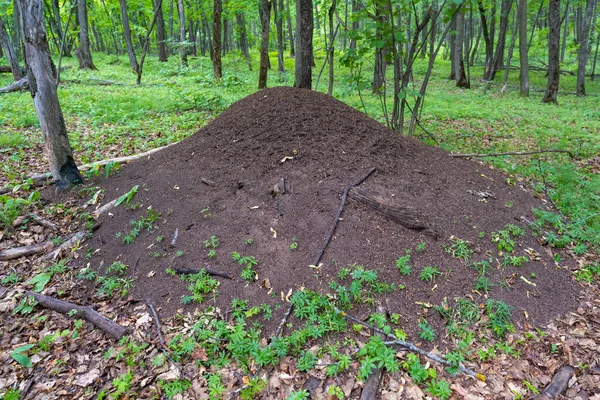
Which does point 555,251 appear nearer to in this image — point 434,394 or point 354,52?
point 434,394

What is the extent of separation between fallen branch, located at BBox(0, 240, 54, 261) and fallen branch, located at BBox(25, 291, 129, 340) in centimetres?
74

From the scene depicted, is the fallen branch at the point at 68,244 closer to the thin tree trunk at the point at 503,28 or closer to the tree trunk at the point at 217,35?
the tree trunk at the point at 217,35

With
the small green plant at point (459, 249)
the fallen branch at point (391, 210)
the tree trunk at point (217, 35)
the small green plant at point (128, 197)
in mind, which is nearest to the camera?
the small green plant at point (459, 249)

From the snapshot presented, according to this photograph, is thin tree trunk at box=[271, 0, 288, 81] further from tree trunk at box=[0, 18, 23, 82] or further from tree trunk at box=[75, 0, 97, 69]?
tree trunk at box=[75, 0, 97, 69]

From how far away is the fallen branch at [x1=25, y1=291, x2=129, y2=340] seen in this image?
107 inches

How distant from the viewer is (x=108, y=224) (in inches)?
152

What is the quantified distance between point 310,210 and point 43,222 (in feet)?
10.2

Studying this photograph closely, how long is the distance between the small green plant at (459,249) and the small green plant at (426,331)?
32.8 inches

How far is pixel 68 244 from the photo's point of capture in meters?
3.73

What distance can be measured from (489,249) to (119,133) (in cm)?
687

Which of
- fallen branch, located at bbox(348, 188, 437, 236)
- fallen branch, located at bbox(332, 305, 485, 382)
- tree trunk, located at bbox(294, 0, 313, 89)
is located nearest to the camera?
fallen branch, located at bbox(332, 305, 485, 382)

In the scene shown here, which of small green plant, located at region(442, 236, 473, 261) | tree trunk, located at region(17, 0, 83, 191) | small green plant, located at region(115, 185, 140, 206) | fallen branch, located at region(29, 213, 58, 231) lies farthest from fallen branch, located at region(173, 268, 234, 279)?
tree trunk, located at region(17, 0, 83, 191)

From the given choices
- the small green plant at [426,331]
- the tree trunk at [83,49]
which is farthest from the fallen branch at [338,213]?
the tree trunk at [83,49]

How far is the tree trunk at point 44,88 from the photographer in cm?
383
